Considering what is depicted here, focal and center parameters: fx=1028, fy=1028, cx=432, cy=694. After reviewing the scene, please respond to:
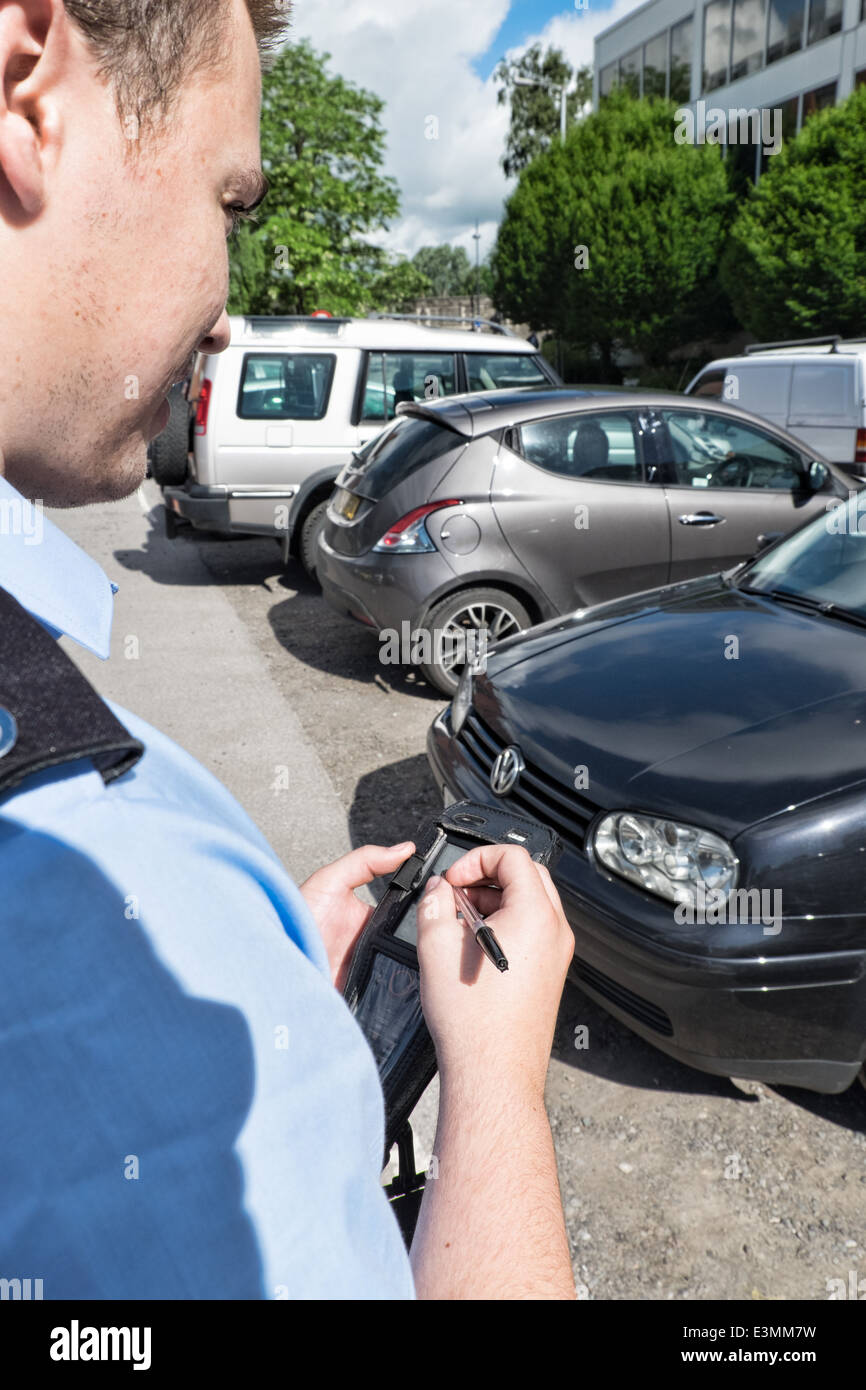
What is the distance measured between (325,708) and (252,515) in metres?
3.06

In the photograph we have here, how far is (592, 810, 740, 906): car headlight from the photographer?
98.6 inches

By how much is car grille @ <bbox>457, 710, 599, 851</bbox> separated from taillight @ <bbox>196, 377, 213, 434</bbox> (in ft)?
18.7

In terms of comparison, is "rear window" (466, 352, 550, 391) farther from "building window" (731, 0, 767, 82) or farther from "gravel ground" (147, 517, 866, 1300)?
"building window" (731, 0, 767, 82)

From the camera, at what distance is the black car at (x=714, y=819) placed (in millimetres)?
2430

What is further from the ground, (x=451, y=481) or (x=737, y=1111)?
(x=451, y=481)

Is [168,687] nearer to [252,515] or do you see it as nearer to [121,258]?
[252,515]

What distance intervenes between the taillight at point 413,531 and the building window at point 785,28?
93.2ft

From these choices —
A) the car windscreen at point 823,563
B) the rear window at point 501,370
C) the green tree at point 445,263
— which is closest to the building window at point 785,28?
the rear window at point 501,370

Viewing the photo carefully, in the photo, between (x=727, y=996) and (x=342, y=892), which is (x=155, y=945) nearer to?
(x=342, y=892)

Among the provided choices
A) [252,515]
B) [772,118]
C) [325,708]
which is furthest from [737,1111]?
[772,118]

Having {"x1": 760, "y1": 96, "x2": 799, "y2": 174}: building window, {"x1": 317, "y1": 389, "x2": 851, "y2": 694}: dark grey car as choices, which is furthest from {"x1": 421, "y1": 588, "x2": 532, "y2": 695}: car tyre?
{"x1": 760, "y1": 96, "x2": 799, "y2": 174}: building window

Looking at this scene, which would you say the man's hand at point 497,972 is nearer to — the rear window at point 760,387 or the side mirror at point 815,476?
the side mirror at point 815,476

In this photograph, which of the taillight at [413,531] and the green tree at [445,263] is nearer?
the taillight at [413,531]

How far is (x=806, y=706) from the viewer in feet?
9.23
